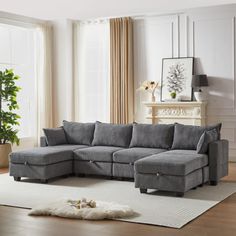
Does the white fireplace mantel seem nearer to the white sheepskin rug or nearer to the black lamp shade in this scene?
the black lamp shade

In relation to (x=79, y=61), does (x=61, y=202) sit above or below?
below

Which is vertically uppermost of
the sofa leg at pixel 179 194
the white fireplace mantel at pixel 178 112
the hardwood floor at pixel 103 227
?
the white fireplace mantel at pixel 178 112

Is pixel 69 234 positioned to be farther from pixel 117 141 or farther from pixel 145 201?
pixel 117 141

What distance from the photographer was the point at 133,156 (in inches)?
281

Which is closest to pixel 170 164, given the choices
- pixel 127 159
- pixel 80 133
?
pixel 127 159

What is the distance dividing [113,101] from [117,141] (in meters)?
2.37

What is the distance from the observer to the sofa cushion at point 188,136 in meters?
7.27

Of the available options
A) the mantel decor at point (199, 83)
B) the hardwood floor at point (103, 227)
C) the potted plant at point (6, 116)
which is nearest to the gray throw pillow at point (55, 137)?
the potted plant at point (6, 116)

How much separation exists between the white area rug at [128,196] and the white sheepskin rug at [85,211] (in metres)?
0.15

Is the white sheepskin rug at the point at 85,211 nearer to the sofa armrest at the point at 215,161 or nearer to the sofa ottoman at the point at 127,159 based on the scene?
the sofa ottoman at the point at 127,159

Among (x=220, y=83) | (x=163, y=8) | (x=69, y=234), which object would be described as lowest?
(x=69, y=234)

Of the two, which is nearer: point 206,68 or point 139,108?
point 206,68

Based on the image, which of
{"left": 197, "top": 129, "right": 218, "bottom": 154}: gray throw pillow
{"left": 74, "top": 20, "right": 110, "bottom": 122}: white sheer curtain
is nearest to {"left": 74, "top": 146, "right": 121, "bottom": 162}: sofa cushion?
{"left": 197, "top": 129, "right": 218, "bottom": 154}: gray throw pillow

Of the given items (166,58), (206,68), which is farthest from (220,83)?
(166,58)
